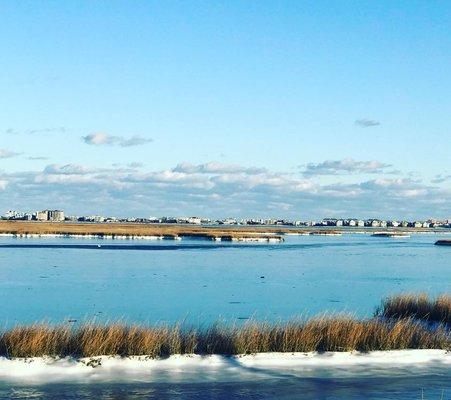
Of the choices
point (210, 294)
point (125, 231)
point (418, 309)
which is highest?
point (125, 231)

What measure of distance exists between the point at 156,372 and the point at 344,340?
4.76 m

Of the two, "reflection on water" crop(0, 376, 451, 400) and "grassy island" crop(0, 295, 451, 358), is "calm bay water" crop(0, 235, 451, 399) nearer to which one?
"reflection on water" crop(0, 376, 451, 400)

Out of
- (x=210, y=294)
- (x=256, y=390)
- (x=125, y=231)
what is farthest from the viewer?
(x=125, y=231)

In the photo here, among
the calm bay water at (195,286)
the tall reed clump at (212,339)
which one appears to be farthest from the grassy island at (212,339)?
the calm bay water at (195,286)

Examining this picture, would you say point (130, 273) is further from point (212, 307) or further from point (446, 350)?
point (446, 350)

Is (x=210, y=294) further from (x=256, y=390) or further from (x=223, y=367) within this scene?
(x=256, y=390)

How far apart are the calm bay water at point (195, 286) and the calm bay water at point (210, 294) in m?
0.04

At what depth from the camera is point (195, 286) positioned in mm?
31875

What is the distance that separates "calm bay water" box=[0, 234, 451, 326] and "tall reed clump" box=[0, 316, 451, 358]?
456cm

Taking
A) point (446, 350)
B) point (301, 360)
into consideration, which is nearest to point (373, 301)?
point (446, 350)

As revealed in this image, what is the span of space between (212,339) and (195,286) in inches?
640

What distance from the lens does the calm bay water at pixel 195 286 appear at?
2341 centimetres

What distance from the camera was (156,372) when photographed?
13836 mm

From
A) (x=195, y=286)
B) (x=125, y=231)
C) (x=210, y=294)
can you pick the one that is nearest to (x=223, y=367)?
(x=210, y=294)
